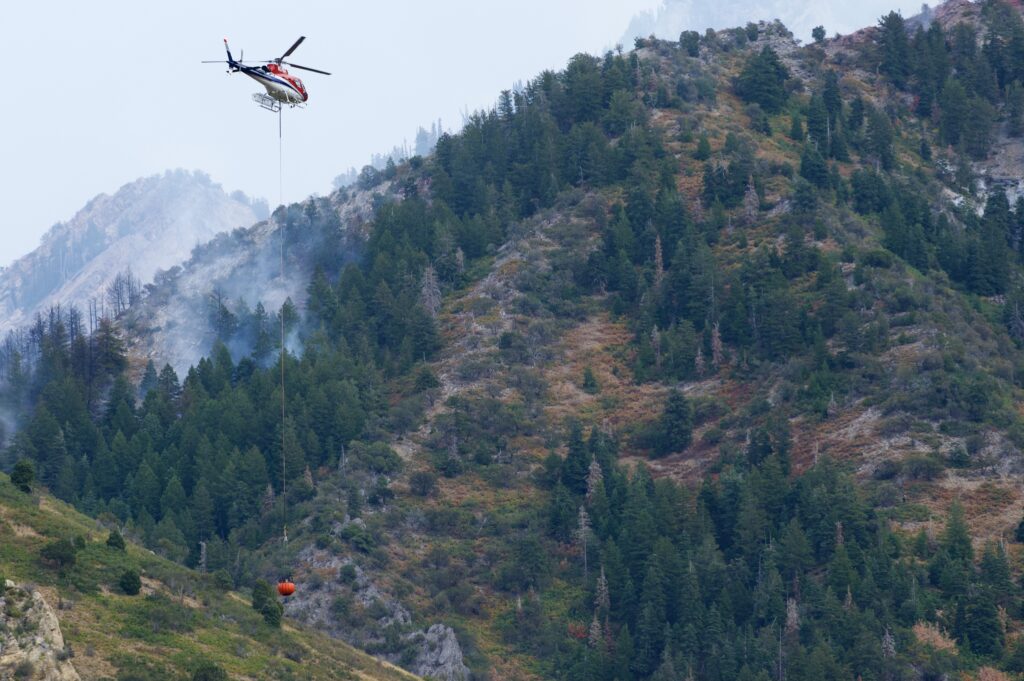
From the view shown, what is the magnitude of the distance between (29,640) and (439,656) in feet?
142

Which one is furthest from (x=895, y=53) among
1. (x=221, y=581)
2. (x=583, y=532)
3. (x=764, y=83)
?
(x=221, y=581)

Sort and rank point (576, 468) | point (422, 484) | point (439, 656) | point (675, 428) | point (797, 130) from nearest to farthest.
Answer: point (439, 656) → point (576, 468) → point (422, 484) → point (675, 428) → point (797, 130)

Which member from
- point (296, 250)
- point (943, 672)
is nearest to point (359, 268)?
point (296, 250)

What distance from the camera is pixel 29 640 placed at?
57906mm

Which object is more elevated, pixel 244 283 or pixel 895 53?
pixel 895 53

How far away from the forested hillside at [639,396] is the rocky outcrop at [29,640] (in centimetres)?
2992

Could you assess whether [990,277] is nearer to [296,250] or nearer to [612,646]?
[612,646]

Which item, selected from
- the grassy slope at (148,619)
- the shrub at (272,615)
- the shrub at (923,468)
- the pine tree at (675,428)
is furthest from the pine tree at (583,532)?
the shrub at (272,615)

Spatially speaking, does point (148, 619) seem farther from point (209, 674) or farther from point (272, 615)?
point (272, 615)

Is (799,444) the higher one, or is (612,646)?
(799,444)

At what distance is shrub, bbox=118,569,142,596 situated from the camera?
240ft

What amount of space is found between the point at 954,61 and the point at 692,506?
3374 inches

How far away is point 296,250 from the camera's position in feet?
564

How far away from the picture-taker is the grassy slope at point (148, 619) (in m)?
66.6
